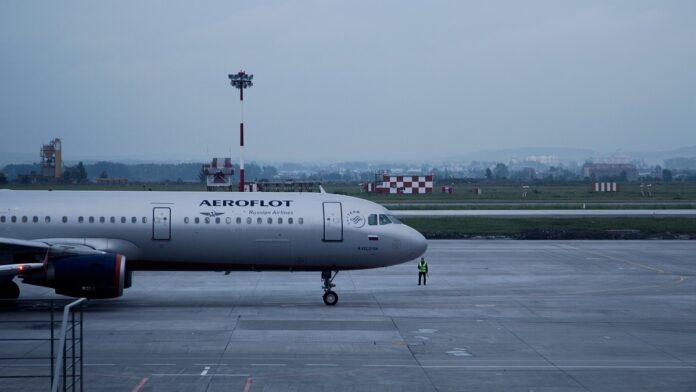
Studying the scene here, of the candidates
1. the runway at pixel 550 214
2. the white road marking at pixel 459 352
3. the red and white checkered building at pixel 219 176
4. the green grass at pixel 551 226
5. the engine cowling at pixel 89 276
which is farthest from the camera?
the runway at pixel 550 214

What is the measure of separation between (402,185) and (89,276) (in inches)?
3102

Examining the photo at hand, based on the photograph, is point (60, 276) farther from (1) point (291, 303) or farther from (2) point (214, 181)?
(2) point (214, 181)

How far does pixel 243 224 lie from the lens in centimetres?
2569

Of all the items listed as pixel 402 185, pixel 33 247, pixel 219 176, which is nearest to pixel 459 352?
pixel 33 247

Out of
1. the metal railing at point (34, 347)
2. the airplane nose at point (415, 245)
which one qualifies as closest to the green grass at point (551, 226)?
the airplane nose at point (415, 245)

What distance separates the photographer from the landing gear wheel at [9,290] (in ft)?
84.9

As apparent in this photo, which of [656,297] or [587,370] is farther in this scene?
[656,297]

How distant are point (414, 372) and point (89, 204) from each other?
13.4 meters

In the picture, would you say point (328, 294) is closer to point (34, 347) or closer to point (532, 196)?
point (34, 347)

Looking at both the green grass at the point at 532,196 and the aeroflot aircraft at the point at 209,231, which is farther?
the green grass at the point at 532,196

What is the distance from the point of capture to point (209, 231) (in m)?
25.5

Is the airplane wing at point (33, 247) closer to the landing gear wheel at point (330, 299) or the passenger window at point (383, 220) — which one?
the landing gear wheel at point (330, 299)

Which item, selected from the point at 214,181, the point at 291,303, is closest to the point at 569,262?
the point at 291,303

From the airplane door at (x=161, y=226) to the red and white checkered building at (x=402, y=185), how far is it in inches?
2868
